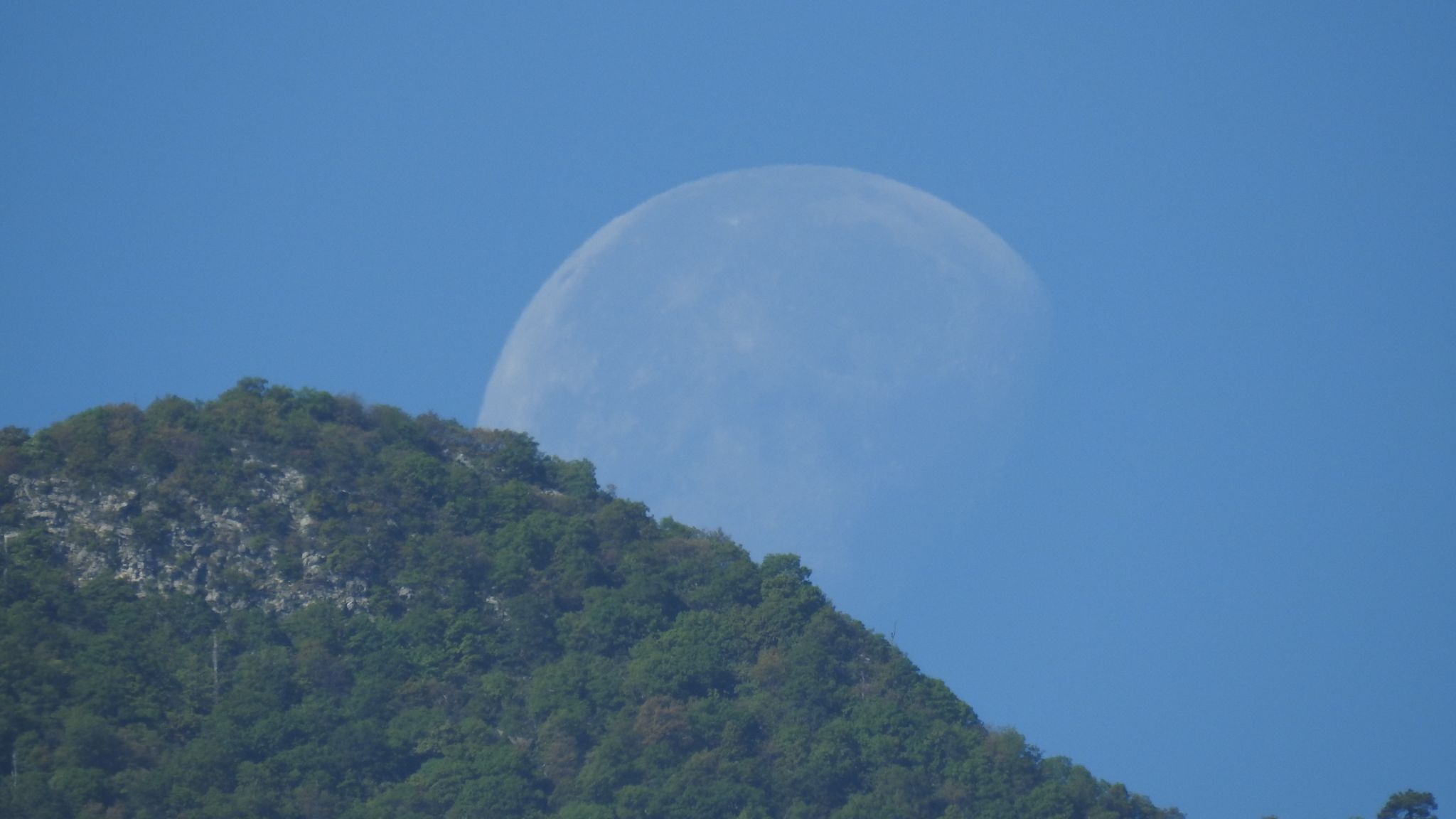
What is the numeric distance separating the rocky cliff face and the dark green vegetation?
2.9 inches

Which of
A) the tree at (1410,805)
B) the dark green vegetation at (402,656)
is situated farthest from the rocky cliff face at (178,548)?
the tree at (1410,805)

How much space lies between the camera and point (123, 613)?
5959 centimetres

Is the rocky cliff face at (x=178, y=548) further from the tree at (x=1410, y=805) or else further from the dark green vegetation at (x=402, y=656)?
the tree at (x=1410, y=805)

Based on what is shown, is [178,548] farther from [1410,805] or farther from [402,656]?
[1410,805]

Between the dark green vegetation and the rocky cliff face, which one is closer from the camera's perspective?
the dark green vegetation

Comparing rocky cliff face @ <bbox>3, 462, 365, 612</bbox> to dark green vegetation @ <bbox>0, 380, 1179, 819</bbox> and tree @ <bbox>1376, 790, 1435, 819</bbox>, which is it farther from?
tree @ <bbox>1376, 790, 1435, 819</bbox>

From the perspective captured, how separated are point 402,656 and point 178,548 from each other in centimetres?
725

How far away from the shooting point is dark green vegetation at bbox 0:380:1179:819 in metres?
55.9

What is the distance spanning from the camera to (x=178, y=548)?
62.1 meters

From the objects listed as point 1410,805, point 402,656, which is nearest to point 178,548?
point 402,656

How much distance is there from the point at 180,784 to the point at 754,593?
18.9 meters

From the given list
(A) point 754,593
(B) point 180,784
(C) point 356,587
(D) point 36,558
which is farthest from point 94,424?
(A) point 754,593

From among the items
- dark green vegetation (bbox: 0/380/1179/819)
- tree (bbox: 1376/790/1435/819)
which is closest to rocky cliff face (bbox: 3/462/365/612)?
dark green vegetation (bbox: 0/380/1179/819)

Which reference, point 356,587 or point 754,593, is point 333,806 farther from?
point 754,593
